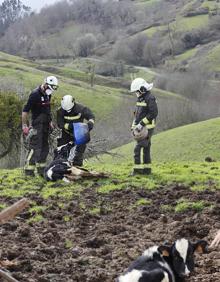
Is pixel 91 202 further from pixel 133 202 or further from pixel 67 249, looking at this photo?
pixel 67 249

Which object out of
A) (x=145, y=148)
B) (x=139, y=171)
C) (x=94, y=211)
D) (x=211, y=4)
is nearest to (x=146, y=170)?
(x=139, y=171)

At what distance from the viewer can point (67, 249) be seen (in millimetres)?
8484

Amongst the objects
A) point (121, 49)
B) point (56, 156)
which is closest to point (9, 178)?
point (56, 156)

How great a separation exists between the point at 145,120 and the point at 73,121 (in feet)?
6.69

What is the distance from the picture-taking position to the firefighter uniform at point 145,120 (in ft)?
49.6

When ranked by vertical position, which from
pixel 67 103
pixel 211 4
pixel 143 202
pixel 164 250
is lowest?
pixel 143 202

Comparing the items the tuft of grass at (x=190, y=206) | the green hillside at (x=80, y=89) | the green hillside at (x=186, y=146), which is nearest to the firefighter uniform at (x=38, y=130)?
the tuft of grass at (x=190, y=206)

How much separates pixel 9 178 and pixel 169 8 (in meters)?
172

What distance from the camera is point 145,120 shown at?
1507 cm

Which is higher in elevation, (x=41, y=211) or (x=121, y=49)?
(x=121, y=49)

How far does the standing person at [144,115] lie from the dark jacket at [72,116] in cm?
134

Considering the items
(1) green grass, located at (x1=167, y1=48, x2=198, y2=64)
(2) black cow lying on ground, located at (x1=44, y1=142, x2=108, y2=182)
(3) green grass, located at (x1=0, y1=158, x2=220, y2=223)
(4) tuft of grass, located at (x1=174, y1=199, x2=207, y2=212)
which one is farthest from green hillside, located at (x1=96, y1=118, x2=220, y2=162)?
(1) green grass, located at (x1=167, y1=48, x2=198, y2=64)

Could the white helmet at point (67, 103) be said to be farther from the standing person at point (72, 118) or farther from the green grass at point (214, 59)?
the green grass at point (214, 59)

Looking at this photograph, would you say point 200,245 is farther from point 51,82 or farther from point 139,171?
point 51,82
